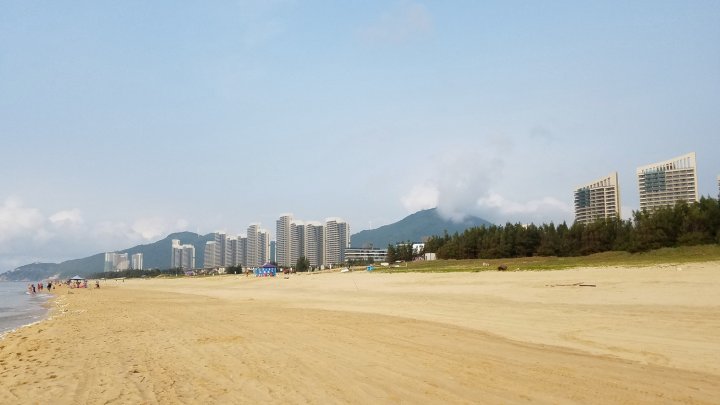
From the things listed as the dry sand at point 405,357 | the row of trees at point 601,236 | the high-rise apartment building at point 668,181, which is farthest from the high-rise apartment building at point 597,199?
the dry sand at point 405,357

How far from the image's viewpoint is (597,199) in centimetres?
11262

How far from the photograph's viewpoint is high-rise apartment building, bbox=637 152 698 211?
304ft

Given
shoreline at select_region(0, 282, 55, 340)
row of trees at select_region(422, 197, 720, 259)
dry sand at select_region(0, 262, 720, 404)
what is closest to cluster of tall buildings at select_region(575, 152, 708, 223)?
row of trees at select_region(422, 197, 720, 259)

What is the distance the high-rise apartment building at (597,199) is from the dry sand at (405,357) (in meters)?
101

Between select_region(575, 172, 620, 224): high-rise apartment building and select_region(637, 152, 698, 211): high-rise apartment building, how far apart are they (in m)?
10.5

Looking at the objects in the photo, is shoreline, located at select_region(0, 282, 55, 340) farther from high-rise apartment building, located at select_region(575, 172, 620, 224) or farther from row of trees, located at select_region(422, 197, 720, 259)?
high-rise apartment building, located at select_region(575, 172, 620, 224)

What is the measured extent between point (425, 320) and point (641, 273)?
575 inches

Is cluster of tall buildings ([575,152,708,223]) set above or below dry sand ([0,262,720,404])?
above

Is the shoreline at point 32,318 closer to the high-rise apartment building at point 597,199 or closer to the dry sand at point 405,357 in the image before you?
the dry sand at point 405,357

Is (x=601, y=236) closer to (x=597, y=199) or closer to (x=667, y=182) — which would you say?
(x=667, y=182)

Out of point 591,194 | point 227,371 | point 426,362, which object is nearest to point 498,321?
point 426,362

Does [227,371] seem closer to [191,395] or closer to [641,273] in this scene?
[191,395]

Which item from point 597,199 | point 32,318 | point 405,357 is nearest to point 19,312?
point 32,318

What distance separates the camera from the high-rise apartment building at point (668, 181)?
304ft
